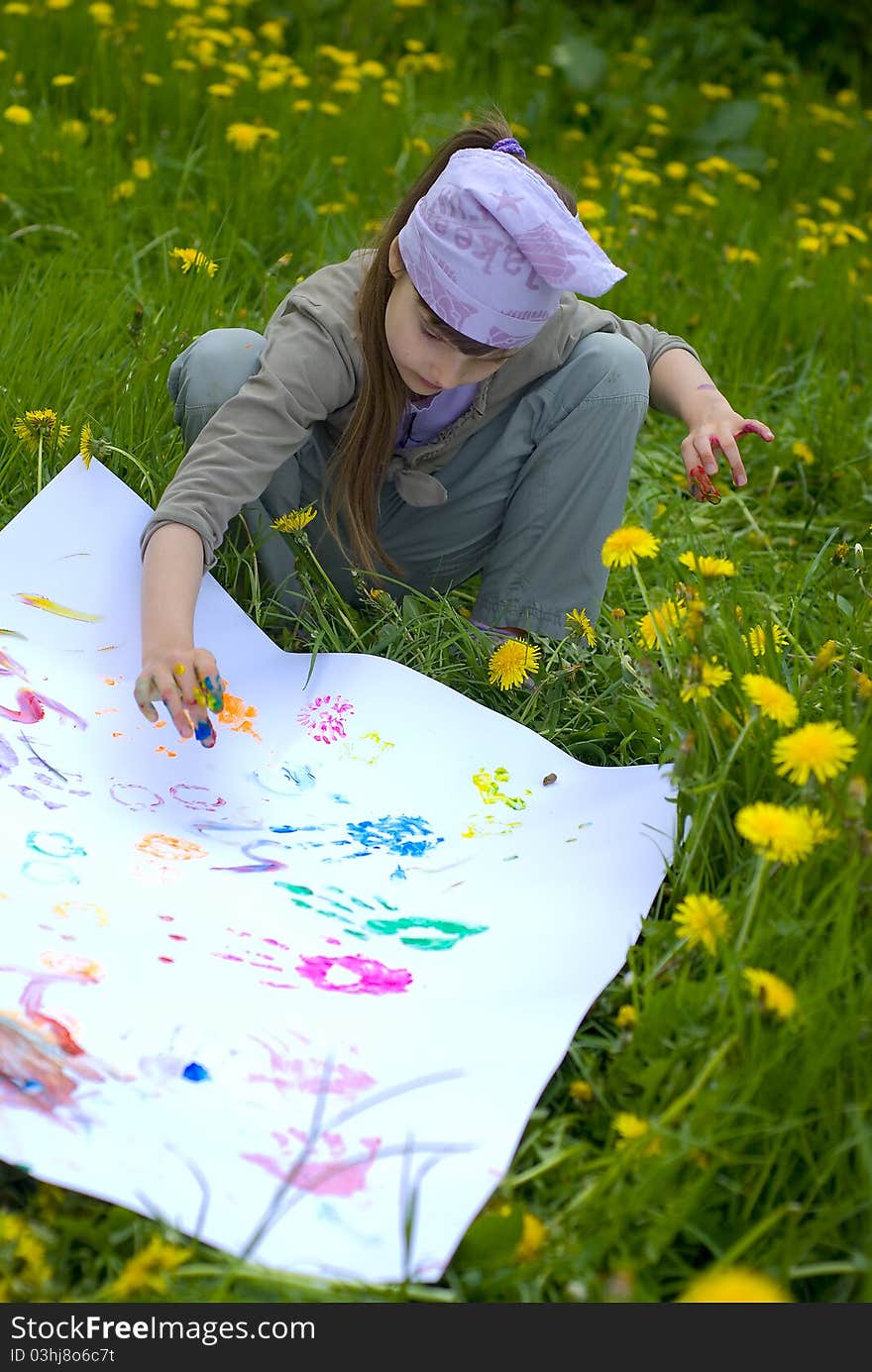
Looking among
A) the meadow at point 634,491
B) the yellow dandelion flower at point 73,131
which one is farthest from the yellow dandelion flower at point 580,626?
the yellow dandelion flower at point 73,131

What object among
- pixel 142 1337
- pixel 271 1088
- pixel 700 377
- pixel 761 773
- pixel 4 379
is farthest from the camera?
pixel 4 379

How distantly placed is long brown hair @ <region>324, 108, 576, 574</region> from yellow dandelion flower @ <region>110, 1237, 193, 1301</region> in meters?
0.82

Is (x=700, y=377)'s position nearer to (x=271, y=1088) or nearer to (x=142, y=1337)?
(x=271, y=1088)

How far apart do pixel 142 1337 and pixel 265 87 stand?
7.41 feet

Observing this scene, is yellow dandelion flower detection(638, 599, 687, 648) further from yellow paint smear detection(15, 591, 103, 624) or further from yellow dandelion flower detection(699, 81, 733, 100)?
yellow dandelion flower detection(699, 81, 733, 100)

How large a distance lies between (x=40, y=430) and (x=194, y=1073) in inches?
32.3

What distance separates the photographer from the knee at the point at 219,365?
1.39 metres

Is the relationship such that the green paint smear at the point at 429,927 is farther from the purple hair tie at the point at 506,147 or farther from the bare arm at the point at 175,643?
the purple hair tie at the point at 506,147

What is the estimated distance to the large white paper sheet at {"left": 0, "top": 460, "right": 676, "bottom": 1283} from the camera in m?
0.80

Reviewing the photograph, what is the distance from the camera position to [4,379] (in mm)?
1568

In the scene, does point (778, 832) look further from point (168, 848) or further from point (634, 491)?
point (634, 491)

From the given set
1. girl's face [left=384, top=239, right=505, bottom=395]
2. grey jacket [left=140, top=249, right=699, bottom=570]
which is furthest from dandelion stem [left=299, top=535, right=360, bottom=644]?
girl's face [left=384, top=239, right=505, bottom=395]

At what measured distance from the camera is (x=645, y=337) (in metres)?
1.52

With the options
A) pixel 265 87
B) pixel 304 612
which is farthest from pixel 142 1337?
pixel 265 87
